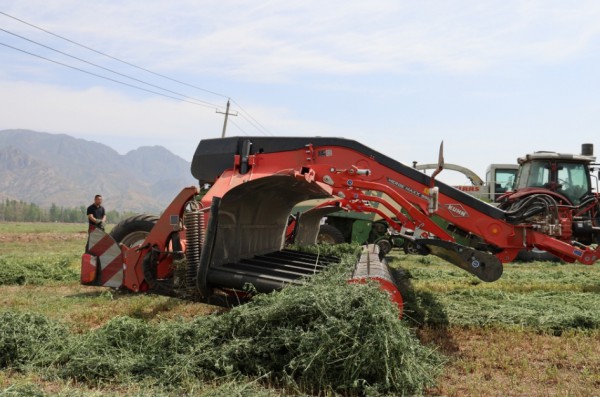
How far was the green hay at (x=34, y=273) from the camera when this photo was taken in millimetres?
9414

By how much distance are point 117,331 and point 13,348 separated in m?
0.78

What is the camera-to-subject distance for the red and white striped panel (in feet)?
21.8

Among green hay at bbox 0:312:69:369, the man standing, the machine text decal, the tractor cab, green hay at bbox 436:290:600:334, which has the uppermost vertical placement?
the tractor cab

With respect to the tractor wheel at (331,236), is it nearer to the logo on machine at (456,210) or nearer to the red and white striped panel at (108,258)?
the logo on machine at (456,210)

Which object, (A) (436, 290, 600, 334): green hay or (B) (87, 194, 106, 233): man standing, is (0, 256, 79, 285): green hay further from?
(A) (436, 290, 600, 334): green hay

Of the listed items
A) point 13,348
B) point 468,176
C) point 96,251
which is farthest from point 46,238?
point 13,348

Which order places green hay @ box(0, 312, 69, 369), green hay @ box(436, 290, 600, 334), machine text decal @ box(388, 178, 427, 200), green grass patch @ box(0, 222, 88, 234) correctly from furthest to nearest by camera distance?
green grass patch @ box(0, 222, 88, 234), machine text decal @ box(388, 178, 427, 200), green hay @ box(436, 290, 600, 334), green hay @ box(0, 312, 69, 369)

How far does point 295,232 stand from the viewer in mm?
10781

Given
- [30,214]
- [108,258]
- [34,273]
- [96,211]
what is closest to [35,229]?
[96,211]

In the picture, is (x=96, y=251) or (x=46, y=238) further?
(x=46, y=238)

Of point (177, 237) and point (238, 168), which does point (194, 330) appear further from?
point (238, 168)

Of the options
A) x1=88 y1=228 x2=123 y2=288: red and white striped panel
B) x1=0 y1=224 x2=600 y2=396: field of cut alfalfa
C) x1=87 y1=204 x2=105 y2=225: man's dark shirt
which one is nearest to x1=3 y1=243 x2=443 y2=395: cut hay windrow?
x1=0 y1=224 x2=600 y2=396: field of cut alfalfa

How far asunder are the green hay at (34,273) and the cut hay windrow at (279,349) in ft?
16.3

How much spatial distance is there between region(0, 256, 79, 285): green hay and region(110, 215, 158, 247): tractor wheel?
1.83m
